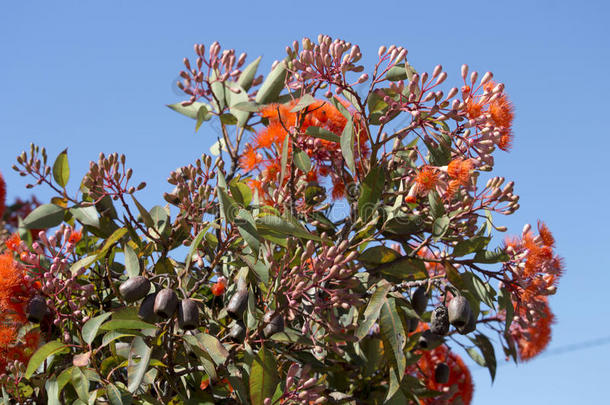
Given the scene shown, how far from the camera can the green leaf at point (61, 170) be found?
2.19 metres

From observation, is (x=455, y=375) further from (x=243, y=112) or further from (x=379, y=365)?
(x=243, y=112)

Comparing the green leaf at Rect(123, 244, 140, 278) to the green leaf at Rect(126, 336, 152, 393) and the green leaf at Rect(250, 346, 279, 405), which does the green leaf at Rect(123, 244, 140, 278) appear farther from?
the green leaf at Rect(250, 346, 279, 405)

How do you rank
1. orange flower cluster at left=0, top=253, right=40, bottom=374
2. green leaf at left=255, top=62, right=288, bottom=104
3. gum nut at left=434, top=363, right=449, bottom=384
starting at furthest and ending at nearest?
gum nut at left=434, top=363, right=449, bottom=384 → green leaf at left=255, top=62, right=288, bottom=104 → orange flower cluster at left=0, top=253, right=40, bottom=374

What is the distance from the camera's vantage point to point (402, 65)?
A: 2.16 meters

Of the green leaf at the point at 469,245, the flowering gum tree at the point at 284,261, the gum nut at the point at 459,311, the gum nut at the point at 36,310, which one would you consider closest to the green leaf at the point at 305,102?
the flowering gum tree at the point at 284,261

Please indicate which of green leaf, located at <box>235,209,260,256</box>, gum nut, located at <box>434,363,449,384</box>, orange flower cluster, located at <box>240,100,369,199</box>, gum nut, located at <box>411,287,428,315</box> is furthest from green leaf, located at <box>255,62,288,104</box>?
gum nut, located at <box>434,363,449,384</box>

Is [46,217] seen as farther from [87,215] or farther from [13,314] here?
[13,314]

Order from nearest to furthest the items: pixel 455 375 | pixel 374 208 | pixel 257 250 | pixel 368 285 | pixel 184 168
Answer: pixel 257 250, pixel 374 208, pixel 368 285, pixel 184 168, pixel 455 375

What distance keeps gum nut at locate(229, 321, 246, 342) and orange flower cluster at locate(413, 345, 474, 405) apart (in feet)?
4.24

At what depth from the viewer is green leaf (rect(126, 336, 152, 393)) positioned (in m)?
1.74

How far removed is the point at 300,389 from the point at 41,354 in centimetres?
74

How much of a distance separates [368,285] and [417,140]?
60 cm

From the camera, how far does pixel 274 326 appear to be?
71.5 inches

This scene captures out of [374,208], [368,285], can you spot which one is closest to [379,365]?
[368,285]
